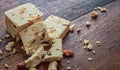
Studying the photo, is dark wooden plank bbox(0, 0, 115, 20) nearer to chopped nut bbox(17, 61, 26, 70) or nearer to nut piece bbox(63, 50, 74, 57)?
nut piece bbox(63, 50, 74, 57)

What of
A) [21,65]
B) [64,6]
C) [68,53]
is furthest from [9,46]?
[64,6]

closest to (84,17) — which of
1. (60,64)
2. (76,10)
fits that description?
(76,10)

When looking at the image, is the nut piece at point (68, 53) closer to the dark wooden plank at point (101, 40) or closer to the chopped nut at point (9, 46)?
the dark wooden plank at point (101, 40)

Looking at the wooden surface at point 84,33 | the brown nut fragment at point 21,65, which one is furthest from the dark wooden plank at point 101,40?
the brown nut fragment at point 21,65

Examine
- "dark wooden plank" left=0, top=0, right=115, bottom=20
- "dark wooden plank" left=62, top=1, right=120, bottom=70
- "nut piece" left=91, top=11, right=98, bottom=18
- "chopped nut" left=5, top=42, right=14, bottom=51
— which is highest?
"dark wooden plank" left=0, top=0, right=115, bottom=20

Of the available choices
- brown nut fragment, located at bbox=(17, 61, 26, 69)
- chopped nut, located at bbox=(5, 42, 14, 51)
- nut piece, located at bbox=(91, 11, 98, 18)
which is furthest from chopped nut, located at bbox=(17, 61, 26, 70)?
nut piece, located at bbox=(91, 11, 98, 18)

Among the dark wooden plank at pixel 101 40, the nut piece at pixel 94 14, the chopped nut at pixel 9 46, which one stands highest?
the nut piece at pixel 94 14

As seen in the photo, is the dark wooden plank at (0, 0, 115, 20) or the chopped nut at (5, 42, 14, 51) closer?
the chopped nut at (5, 42, 14, 51)

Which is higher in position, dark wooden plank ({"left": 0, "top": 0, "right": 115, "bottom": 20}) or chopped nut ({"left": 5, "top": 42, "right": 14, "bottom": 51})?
dark wooden plank ({"left": 0, "top": 0, "right": 115, "bottom": 20})
